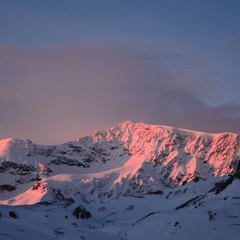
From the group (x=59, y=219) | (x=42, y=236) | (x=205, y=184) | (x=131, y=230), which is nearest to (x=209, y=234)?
(x=131, y=230)

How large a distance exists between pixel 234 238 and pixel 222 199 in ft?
74.9

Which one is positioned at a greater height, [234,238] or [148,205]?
[234,238]

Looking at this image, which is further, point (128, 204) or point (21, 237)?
point (128, 204)

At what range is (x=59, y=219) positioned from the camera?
138125 millimetres

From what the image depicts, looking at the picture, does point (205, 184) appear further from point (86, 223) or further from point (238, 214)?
point (238, 214)

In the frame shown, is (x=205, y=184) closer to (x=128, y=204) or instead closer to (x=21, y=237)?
(x=128, y=204)

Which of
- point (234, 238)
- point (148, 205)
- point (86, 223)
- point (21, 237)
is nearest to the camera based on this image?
point (21, 237)

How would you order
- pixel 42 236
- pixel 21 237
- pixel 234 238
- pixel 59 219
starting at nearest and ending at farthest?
pixel 21 237 → pixel 42 236 → pixel 234 238 → pixel 59 219

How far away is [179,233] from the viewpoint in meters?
82.7

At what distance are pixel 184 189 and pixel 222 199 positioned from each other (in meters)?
72.4

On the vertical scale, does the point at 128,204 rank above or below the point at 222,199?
below

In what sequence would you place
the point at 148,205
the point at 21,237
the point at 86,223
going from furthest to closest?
the point at 148,205 → the point at 86,223 → the point at 21,237

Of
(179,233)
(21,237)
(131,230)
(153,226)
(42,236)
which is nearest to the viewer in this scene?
(21,237)

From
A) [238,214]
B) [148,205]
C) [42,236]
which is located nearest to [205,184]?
[148,205]
